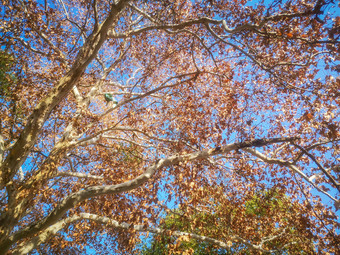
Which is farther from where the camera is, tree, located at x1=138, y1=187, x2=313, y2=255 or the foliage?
tree, located at x1=138, y1=187, x2=313, y2=255

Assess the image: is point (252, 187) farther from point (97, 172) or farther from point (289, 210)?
point (97, 172)

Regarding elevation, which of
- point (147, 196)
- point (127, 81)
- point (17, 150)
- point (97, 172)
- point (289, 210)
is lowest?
point (17, 150)

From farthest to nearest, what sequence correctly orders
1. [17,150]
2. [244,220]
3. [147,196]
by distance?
[244,220] < [147,196] < [17,150]

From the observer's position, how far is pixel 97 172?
8133mm

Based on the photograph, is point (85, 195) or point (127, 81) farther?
point (127, 81)

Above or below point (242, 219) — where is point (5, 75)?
above

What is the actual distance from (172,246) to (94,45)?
17.0 feet

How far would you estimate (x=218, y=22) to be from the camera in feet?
15.1

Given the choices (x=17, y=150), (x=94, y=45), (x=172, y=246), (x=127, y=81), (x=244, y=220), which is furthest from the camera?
(x=127, y=81)

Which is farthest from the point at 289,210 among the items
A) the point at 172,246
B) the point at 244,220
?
the point at 172,246

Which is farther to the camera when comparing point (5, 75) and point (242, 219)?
point (242, 219)

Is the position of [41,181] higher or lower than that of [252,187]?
lower

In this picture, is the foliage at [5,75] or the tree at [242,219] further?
the tree at [242,219]

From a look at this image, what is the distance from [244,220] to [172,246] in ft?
13.2
